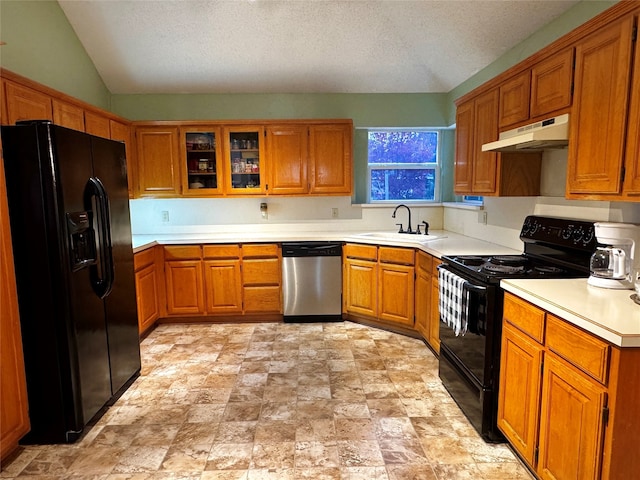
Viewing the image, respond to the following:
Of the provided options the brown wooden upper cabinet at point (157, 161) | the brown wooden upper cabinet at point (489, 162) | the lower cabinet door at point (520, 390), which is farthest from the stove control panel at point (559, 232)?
the brown wooden upper cabinet at point (157, 161)

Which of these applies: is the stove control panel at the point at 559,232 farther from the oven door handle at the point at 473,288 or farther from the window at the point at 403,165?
the window at the point at 403,165

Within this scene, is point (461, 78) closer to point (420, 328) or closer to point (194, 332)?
point (420, 328)

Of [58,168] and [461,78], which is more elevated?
[461,78]

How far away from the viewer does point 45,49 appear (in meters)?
3.30

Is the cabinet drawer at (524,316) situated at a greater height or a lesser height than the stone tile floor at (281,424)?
greater

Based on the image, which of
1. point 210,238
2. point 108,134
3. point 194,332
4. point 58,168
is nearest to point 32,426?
point 58,168

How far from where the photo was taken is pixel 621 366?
4.44ft

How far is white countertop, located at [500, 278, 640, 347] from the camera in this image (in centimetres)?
136

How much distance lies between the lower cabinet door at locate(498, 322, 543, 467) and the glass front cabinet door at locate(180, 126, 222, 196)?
323 centimetres

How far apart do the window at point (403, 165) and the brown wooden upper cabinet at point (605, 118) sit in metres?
2.57

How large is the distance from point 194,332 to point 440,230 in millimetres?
2904

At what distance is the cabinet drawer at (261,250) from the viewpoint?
410 cm

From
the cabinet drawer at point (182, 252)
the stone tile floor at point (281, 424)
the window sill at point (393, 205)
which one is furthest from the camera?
the window sill at point (393, 205)

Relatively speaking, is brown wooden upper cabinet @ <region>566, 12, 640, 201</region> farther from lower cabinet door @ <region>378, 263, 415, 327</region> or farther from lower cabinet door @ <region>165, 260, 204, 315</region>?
A: lower cabinet door @ <region>165, 260, 204, 315</region>
